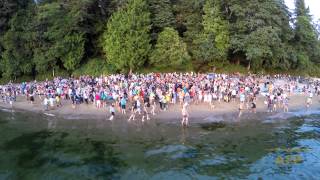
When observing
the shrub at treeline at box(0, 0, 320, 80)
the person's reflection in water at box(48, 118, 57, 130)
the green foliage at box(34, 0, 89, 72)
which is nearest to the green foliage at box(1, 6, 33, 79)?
the shrub at treeline at box(0, 0, 320, 80)

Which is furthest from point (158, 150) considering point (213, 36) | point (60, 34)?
point (60, 34)

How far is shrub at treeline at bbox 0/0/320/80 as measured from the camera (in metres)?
58.2

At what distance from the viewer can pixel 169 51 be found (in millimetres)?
57531

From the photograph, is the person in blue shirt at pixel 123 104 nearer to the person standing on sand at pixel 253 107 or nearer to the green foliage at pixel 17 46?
the person standing on sand at pixel 253 107

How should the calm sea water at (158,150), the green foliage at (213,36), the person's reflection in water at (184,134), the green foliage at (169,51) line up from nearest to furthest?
the calm sea water at (158,150)
the person's reflection in water at (184,134)
the green foliage at (169,51)
the green foliage at (213,36)

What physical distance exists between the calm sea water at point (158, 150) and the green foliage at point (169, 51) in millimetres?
24412

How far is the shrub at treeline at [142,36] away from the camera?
191ft

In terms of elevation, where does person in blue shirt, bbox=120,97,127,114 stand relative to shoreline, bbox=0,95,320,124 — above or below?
above

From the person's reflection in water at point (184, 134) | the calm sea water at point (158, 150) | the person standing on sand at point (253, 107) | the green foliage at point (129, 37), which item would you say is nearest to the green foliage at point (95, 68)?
the green foliage at point (129, 37)

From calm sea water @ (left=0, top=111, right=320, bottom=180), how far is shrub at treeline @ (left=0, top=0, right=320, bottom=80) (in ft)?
80.2

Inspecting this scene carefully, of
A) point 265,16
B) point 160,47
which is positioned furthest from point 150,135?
point 265,16

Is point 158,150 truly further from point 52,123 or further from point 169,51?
point 169,51

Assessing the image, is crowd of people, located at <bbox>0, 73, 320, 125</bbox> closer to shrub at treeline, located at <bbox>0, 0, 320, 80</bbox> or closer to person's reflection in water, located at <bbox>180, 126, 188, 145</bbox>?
person's reflection in water, located at <bbox>180, 126, 188, 145</bbox>

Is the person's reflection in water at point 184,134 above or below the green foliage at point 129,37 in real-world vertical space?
below
